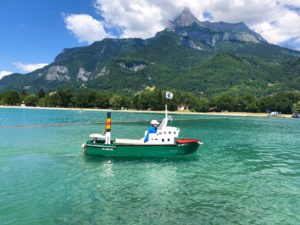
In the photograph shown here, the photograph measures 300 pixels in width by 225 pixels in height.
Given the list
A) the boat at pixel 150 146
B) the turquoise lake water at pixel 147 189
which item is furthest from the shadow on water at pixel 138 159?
the boat at pixel 150 146

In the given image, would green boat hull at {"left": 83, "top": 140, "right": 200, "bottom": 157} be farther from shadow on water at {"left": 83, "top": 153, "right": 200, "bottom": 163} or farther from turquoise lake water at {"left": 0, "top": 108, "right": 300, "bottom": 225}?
turquoise lake water at {"left": 0, "top": 108, "right": 300, "bottom": 225}

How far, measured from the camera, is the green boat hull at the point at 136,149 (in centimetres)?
3909

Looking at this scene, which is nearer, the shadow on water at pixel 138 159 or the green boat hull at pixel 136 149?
the shadow on water at pixel 138 159

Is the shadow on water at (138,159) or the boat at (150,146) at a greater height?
the boat at (150,146)

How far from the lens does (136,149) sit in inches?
1538

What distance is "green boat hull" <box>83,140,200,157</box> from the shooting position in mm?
39094

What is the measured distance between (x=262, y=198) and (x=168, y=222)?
9316 millimetres

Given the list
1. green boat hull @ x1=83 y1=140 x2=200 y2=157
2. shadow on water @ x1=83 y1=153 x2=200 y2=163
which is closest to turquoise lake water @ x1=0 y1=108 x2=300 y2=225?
shadow on water @ x1=83 y1=153 x2=200 y2=163

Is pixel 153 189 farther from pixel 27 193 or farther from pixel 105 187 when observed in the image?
pixel 27 193

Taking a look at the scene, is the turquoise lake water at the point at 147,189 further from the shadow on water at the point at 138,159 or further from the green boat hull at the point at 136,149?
the green boat hull at the point at 136,149

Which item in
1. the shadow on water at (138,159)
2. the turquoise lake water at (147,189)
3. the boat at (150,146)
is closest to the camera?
the turquoise lake water at (147,189)

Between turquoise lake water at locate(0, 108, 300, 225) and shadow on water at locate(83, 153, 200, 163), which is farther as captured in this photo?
shadow on water at locate(83, 153, 200, 163)

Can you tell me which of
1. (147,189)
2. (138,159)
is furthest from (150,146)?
(147,189)

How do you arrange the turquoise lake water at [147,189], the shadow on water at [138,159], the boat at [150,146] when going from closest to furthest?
the turquoise lake water at [147,189] → the shadow on water at [138,159] → the boat at [150,146]
